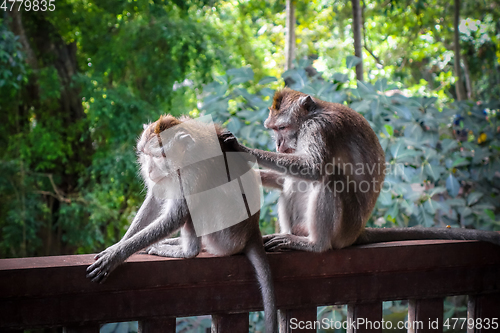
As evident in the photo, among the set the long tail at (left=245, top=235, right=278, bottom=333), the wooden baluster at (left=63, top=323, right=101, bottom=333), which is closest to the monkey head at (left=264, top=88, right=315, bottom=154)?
the long tail at (left=245, top=235, right=278, bottom=333)

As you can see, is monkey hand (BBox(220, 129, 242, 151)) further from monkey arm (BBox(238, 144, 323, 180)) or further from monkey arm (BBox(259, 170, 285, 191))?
monkey arm (BBox(259, 170, 285, 191))

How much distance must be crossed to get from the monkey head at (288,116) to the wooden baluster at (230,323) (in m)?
0.94

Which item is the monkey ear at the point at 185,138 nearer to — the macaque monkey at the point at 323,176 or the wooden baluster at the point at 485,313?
the macaque monkey at the point at 323,176

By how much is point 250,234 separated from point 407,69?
8.61m

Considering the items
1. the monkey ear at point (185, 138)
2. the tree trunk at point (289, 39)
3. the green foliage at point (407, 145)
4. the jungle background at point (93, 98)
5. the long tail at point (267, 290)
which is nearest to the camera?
the long tail at point (267, 290)

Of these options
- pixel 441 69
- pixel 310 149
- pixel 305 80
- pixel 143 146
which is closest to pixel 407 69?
pixel 441 69

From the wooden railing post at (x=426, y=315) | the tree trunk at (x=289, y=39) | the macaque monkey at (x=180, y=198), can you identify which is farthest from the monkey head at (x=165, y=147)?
the tree trunk at (x=289, y=39)

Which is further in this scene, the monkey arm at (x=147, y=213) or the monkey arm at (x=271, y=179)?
the monkey arm at (x=271, y=179)

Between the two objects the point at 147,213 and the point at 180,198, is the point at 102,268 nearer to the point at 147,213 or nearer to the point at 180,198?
the point at 180,198

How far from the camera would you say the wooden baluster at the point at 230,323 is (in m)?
1.18

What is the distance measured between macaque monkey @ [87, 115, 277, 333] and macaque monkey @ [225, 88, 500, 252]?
21 cm

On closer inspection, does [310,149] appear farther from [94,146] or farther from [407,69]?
[407,69]

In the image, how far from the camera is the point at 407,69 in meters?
8.98

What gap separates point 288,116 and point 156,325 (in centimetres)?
112
